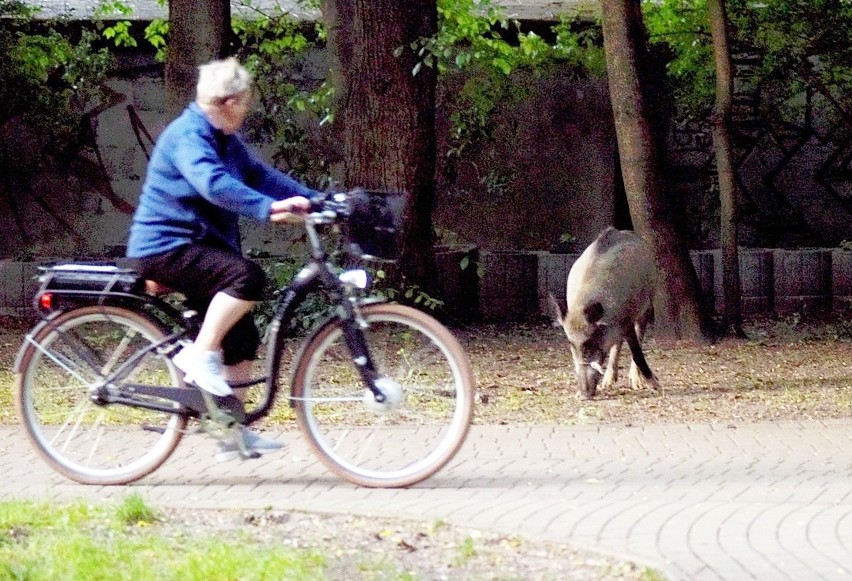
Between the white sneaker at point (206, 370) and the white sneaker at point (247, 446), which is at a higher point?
the white sneaker at point (206, 370)

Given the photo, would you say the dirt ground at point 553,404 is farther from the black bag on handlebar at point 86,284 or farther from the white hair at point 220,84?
the white hair at point 220,84

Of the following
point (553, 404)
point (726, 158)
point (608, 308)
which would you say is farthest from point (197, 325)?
point (726, 158)

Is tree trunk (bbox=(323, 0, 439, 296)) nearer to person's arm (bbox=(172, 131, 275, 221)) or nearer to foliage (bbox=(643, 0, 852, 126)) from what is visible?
foliage (bbox=(643, 0, 852, 126))

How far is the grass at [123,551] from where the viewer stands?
15.6ft

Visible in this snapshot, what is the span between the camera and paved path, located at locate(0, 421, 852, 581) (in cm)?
530

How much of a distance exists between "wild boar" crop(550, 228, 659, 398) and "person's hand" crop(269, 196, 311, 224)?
423 centimetres

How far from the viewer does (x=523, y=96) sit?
17391 mm

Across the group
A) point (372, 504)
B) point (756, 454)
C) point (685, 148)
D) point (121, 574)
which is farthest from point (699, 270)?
point (121, 574)

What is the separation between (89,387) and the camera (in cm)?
654

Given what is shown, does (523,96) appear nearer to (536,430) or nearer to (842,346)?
(842,346)

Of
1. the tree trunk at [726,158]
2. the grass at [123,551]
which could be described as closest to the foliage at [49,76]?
the tree trunk at [726,158]

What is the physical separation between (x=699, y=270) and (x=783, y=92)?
279cm

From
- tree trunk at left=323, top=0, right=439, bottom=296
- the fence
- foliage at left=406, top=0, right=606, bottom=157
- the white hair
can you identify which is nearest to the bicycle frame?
the white hair

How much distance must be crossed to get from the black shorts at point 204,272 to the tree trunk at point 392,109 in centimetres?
696
